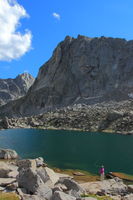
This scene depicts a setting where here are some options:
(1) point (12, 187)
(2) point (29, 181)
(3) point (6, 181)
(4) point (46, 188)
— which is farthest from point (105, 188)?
(1) point (12, 187)

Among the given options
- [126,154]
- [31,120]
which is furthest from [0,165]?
[31,120]

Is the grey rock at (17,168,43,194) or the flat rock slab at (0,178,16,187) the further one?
the flat rock slab at (0,178,16,187)

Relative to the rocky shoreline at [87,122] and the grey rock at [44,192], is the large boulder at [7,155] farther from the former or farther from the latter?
the rocky shoreline at [87,122]

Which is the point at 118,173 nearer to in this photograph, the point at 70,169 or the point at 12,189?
the point at 70,169

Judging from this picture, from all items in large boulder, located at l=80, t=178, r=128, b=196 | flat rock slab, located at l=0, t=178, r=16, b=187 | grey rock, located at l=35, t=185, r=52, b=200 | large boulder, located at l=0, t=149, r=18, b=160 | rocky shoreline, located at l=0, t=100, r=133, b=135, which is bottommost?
large boulder, located at l=80, t=178, r=128, b=196

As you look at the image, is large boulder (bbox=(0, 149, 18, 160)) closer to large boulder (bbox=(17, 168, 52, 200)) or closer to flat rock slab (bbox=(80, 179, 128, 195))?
flat rock slab (bbox=(80, 179, 128, 195))

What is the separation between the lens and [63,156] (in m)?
63.4

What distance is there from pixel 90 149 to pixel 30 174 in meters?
51.0

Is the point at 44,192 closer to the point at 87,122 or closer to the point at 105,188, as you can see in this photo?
the point at 105,188

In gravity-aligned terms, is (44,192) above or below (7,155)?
below

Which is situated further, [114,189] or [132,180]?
[132,180]

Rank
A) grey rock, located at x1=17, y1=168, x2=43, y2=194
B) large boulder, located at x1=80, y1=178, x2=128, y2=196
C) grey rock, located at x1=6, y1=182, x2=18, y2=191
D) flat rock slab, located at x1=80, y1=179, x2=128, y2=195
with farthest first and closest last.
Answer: flat rock slab, located at x1=80, y1=179, x2=128, y2=195 → large boulder, located at x1=80, y1=178, x2=128, y2=196 → grey rock, located at x1=6, y1=182, x2=18, y2=191 → grey rock, located at x1=17, y1=168, x2=43, y2=194

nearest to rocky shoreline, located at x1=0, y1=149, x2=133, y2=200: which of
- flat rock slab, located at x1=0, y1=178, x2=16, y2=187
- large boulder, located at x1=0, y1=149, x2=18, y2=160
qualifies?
flat rock slab, located at x1=0, y1=178, x2=16, y2=187

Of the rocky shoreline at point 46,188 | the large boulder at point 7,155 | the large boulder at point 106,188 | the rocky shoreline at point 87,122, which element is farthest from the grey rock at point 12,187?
the rocky shoreline at point 87,122
